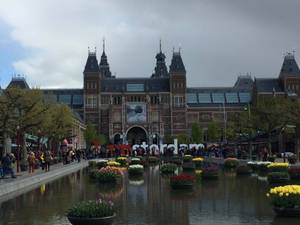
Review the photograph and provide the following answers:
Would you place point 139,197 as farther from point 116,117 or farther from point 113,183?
point 116,117

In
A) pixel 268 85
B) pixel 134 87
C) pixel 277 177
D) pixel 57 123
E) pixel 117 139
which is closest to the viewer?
pixel 277 177

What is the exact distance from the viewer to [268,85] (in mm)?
89625

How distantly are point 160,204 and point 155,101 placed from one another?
8038 centimetres

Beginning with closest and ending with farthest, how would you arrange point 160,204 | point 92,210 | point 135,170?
point 92,210 → point 160,204 → point 135,170

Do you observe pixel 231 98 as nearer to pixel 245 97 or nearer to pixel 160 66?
pixel 245 97

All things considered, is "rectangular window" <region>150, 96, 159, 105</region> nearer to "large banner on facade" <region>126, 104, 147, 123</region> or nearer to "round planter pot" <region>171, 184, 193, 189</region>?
"large banner on facade" <region>126, 104, 147, 123</region>

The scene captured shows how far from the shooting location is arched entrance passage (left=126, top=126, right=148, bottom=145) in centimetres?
9419

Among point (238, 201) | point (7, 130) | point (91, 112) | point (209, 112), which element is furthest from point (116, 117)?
point (238, 201)

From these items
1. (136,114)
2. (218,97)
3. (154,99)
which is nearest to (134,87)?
(154,99)

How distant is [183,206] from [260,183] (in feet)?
27.4

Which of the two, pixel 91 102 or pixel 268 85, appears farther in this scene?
pixel 91 102

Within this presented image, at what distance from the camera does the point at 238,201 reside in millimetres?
14961

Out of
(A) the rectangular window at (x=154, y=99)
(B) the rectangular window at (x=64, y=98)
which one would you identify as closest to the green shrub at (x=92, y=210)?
(A) the rectangular window at (x=154, y=99)

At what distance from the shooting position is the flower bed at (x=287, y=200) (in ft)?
36.9
